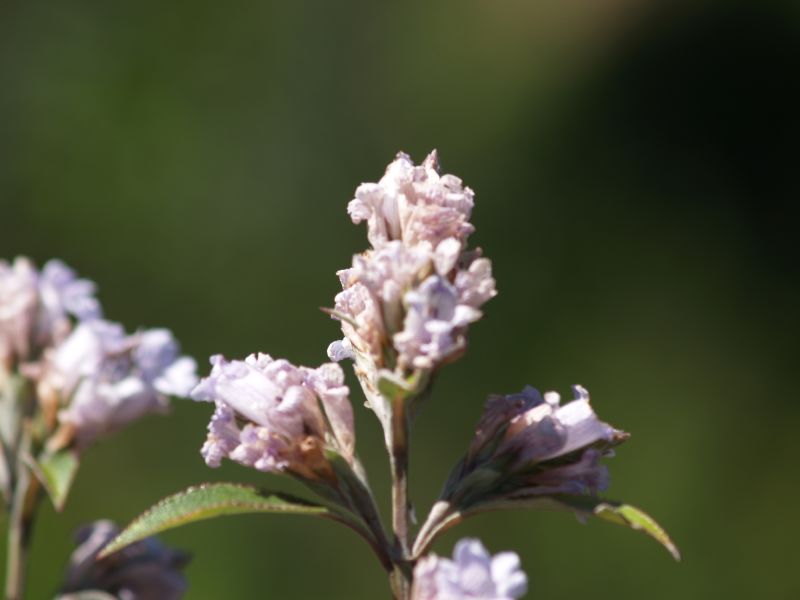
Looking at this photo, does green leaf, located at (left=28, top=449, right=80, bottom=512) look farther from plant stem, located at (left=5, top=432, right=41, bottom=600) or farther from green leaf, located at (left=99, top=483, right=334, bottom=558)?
green leaf, located at (left=99, top=483, right=334, bottom=558)

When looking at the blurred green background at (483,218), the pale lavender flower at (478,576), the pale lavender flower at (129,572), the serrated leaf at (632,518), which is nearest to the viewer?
the pale lavender flower at (478,576)

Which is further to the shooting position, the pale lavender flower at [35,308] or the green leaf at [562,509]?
the pale lavender flower at [35,308]

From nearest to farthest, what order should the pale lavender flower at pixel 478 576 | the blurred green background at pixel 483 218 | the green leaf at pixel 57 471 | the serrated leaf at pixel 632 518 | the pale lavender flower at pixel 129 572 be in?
the pale lavender flower at pixel 478 576 < the serrated leaf at pixel 632 518 < the green leaf at pixel 57 471 < the pale lavender flower at pixel 129 572 < the blurred green background at pixel 483 218

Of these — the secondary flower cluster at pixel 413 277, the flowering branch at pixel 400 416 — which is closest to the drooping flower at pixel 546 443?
the flowering branch at pixel 400 416

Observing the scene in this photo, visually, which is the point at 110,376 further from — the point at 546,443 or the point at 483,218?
the point at 483,218

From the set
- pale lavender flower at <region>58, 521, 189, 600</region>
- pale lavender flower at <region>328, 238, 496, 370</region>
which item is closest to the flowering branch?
pale lavender flower at <region>328, 238, 496, 370</region>

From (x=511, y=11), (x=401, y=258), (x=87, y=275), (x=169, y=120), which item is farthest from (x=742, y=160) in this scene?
(x=401, y=258)

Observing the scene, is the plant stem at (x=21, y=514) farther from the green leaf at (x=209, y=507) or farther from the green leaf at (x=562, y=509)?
the green leaf at (x=562, y=509)
